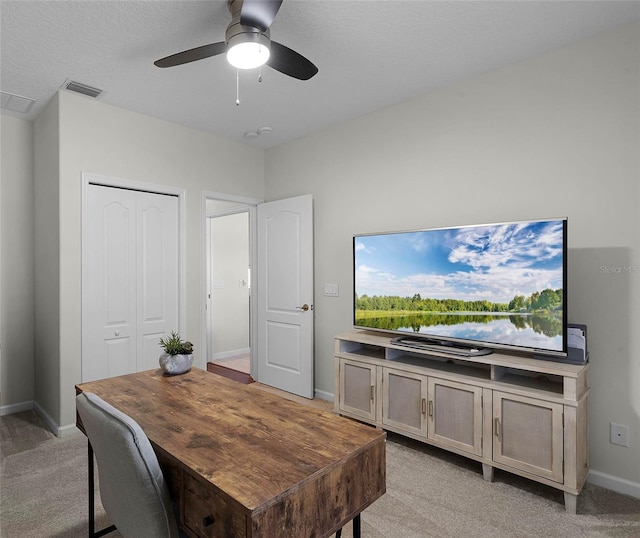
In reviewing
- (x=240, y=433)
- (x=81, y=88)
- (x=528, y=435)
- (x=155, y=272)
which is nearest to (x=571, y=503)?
(x=528, y=435)

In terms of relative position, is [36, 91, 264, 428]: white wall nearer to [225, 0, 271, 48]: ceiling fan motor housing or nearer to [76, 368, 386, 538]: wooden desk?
[76, 368, 386, 538]: wooden desk

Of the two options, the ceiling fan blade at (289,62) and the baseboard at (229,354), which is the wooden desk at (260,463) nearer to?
the ceiling fan blade at (289,62)

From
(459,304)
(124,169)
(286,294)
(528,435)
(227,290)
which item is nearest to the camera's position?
(528,435)

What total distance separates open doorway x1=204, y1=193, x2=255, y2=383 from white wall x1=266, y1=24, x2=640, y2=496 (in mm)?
2657

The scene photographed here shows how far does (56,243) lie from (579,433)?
Answer: 385 centimetres

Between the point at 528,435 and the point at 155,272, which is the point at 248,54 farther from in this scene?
the point at 528,435

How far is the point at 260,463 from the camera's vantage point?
117cm

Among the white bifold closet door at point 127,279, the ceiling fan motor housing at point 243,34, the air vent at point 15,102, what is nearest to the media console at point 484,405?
the white bifold closet door at point 127,279

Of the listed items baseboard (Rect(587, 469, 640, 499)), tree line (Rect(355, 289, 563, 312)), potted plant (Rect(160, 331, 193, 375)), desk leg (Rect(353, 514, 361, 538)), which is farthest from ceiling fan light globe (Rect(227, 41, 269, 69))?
baseboard (Rect(587, 469, 640, 499))

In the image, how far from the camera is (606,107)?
233 cm

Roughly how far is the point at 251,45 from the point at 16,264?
3.13 metres

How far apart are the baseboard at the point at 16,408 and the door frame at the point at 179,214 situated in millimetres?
1054

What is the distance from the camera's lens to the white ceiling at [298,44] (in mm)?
2117

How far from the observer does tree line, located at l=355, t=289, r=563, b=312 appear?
7.36 feet
